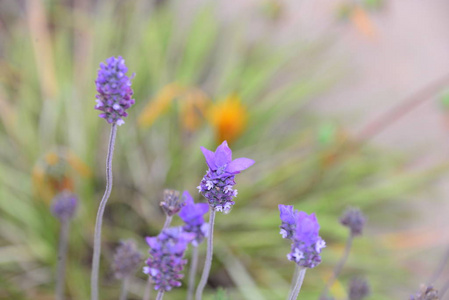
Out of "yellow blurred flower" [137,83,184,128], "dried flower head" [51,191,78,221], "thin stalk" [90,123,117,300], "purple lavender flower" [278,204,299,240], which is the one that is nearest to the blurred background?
"yellow blurred flower" [137,83,184,128]

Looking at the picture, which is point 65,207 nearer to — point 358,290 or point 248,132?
point 358,290

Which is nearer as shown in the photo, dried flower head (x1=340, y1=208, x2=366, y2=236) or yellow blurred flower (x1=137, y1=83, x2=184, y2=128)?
dried flower head (x1=340, y1=208, x2=366, y2=236)

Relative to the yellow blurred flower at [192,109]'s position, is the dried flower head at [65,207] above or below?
below

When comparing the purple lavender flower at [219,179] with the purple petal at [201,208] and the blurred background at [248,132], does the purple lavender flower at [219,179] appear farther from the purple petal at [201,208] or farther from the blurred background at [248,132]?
the blurred background at [248,132]

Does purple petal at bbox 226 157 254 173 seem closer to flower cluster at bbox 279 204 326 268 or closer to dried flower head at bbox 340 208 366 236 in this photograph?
flower cluster at bbox 279 204 326 268

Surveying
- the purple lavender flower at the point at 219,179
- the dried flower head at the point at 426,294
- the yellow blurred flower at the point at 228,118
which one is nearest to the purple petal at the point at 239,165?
the purple lavender flower at the point at 219,179

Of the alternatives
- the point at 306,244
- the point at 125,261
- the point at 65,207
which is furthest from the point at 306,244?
the point at 65,207

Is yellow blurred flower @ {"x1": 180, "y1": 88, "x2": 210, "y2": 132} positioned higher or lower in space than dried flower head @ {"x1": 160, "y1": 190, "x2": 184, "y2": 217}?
higher

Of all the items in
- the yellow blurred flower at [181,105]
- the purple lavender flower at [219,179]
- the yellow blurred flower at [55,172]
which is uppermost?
the yellow blurred flower at [181,105]
